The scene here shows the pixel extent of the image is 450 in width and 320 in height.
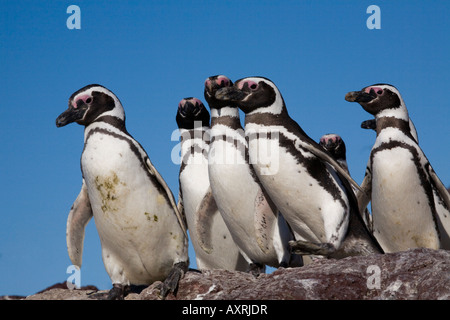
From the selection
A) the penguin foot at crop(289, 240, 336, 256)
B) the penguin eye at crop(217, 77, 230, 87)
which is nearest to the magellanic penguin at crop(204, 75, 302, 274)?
the penguin eye at crop(217, 77, 230, 87)

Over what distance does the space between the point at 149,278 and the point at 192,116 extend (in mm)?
2347

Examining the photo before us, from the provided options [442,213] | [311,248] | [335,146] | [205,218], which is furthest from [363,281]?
[335,146]

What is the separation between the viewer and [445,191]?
7543 millimetres

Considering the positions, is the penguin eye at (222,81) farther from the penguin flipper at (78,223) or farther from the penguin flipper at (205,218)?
the penguin flipper at (78,223)

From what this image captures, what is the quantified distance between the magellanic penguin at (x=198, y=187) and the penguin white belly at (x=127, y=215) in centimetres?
107

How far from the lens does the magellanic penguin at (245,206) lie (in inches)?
270

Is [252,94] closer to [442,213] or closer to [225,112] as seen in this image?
[225,112]

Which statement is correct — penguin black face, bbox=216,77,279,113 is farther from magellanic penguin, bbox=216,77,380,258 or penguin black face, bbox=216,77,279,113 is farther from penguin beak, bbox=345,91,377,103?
penguin beak, bbox=345,91,377,103

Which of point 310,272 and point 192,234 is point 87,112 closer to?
point 192,234

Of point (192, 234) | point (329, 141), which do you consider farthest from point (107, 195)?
point (329, 141)

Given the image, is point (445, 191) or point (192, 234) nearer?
point (445, 191)

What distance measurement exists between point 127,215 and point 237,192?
4.16 ft

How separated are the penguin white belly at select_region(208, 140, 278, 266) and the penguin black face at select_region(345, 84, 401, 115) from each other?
1578mm
